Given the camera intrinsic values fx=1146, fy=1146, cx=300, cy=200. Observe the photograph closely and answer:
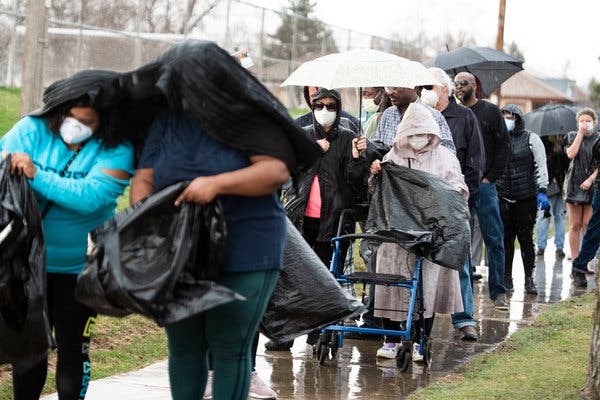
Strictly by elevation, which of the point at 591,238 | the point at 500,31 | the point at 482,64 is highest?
the point at 500,31

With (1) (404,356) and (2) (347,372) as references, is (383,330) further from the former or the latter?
(2) (347,372)

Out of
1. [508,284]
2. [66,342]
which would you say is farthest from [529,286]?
[66,342]

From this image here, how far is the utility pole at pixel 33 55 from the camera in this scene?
25.2ft

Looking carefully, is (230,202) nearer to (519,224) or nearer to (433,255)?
(433,255)

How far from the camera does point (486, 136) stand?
10.3m

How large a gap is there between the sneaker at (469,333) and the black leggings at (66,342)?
4418mm

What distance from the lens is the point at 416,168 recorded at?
7781mm

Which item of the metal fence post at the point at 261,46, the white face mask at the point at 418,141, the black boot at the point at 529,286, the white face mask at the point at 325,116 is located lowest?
the black boot at the point at 529,286

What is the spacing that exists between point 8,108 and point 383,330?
7.10 metres

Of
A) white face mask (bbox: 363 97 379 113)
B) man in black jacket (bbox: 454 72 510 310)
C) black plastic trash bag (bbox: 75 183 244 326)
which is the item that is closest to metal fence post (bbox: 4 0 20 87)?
white face mask (bbox: 363 97 379 113)

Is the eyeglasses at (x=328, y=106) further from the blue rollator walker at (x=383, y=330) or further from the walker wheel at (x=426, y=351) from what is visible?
the walker wheel at (x=426, y=351)

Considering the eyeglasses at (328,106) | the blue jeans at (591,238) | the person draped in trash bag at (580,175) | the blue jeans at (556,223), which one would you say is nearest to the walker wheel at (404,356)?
the eyeglasses at (328,106)

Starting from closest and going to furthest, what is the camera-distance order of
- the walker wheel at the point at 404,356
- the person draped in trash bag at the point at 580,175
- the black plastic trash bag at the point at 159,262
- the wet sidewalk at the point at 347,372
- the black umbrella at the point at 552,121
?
the black plastic trash bag at the point at 159,262 → the wet sidewalk at the point at 347,372 → the walker wheel at the point at 404,356 → the person draped in trash bag at the point at 580,175 → the black umbrella at the point at 552,121

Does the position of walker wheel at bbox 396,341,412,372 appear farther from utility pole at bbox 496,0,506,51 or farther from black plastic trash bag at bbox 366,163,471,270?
utility pole at bbox 496,0,506,51
